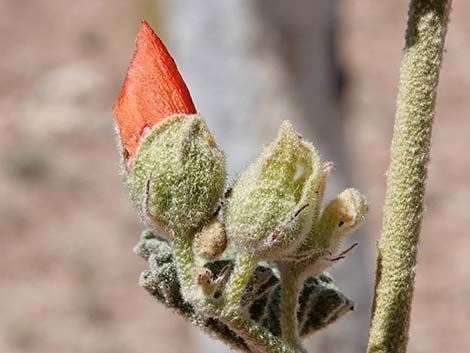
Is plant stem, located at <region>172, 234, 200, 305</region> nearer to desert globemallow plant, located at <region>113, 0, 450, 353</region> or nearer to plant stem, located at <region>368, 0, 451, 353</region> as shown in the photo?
desert globemallow plant, located at <region>113, 0, 450, 353</region>

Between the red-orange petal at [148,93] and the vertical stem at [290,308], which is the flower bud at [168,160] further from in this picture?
the vertical stem at [290,308]

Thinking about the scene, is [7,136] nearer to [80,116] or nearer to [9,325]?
[80,116]

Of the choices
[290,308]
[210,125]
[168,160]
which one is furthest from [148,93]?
[210,125]

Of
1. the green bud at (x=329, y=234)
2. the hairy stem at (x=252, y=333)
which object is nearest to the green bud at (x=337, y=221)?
the green bud at (x=329, y=234)

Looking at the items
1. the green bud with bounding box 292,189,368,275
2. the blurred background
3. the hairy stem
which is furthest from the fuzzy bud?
the blurred background

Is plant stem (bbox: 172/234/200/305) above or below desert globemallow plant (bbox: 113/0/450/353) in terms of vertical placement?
below
